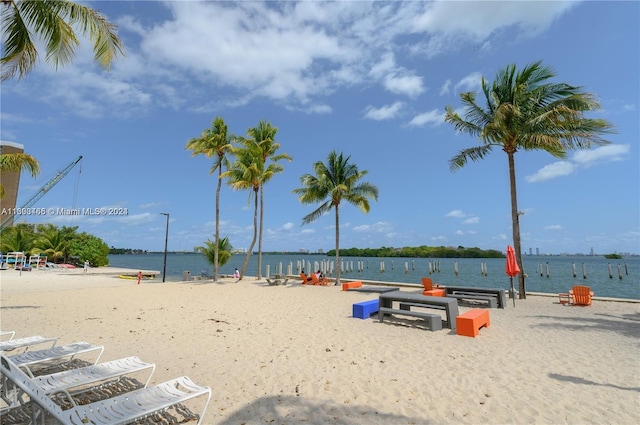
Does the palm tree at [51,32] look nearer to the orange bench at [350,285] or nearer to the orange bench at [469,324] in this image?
the orange bench at [469,324]

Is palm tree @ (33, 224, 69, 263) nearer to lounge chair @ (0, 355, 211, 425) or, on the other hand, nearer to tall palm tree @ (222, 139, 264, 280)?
tall palm tree @ (222, 139, 264, 280)

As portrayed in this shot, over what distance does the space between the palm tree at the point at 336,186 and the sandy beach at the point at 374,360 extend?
10.9 meters

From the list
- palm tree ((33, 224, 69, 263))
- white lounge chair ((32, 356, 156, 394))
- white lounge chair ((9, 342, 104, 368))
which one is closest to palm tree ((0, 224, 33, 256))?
palm tree ((33, 224, 69, 263))

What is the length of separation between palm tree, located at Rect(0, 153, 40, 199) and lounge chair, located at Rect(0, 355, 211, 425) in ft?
31.4

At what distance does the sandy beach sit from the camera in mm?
3861

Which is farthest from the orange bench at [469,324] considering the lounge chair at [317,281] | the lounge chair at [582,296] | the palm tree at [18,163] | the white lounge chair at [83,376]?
the palm tree at [18,163]

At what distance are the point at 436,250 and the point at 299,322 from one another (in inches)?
4186

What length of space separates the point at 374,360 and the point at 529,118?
40.4 ft

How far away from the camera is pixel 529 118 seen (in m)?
13.1

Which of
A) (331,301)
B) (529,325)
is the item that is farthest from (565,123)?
(331,301)

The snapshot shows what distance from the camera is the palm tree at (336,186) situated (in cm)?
2056

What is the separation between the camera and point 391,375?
16.1 feet

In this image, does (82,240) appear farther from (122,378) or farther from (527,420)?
(527,420)

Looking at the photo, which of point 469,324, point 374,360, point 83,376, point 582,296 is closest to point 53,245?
point 83,376
